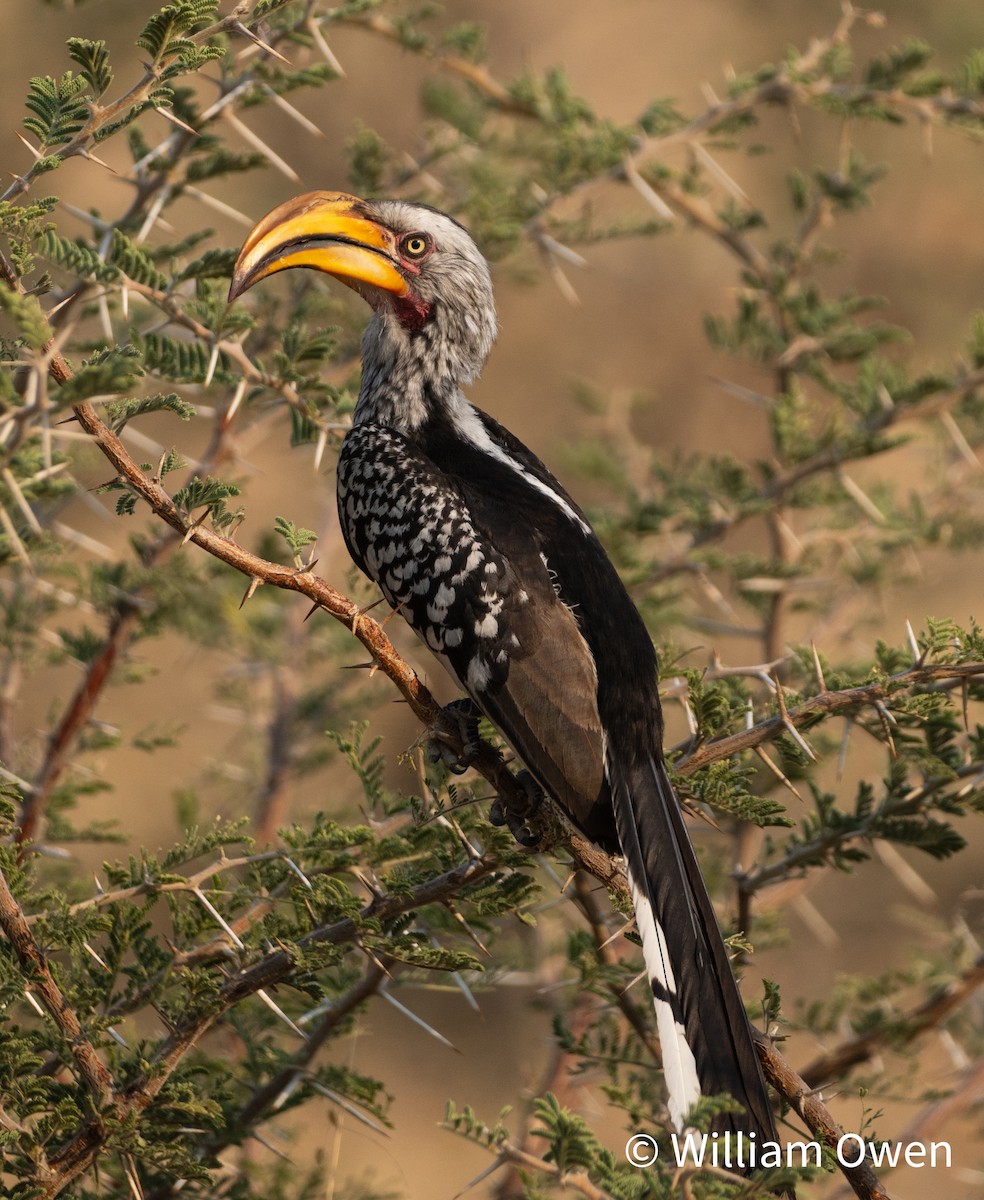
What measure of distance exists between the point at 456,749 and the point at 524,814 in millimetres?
241

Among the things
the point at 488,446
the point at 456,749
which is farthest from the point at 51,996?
the point at 488,446

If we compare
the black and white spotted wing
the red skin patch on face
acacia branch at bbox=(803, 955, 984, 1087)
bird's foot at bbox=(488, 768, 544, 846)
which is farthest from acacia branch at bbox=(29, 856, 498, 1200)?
the red skin patch on face

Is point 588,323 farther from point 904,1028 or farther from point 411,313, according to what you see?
point 904,1028

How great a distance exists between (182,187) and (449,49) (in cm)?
146

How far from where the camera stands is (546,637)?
326 centimetres

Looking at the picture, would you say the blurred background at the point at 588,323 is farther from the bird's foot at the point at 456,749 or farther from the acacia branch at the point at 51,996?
the acacia branch at the point at 51,996

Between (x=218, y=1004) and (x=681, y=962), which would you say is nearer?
(x=218, y=1004)

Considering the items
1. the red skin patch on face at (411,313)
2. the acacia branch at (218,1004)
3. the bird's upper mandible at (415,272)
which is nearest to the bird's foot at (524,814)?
the acacia branch at (218,1004)

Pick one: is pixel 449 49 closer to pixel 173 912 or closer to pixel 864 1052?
→ pixel 173 912

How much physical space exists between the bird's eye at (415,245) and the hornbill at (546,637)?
0.87 feet

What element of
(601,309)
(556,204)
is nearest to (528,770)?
(556,204)

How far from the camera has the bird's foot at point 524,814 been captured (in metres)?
3.15

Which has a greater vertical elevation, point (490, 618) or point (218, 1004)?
point (490, 618)

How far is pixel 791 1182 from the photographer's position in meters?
2.04
